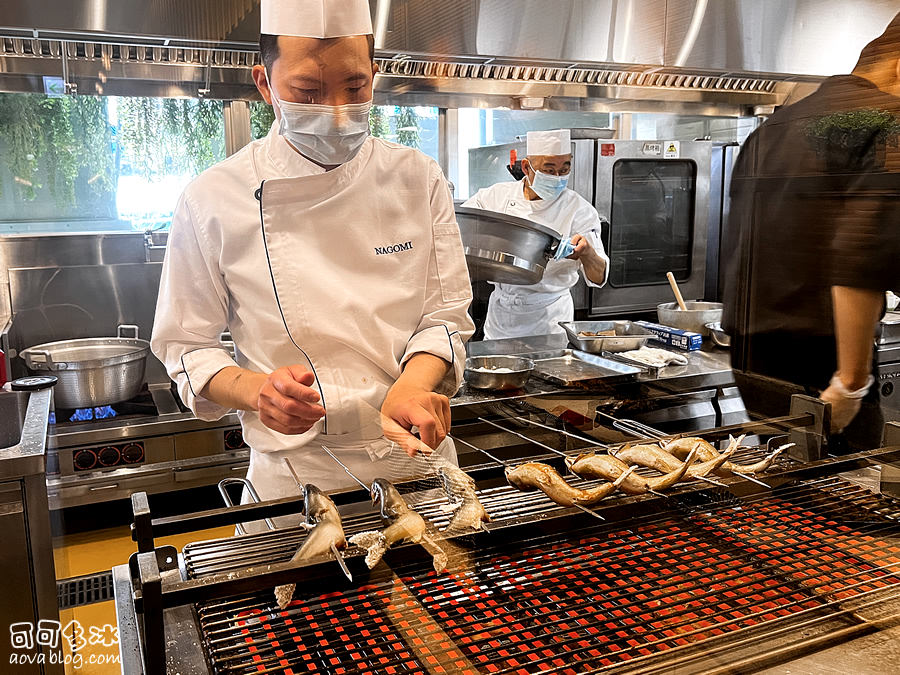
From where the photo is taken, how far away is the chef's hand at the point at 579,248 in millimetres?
3253

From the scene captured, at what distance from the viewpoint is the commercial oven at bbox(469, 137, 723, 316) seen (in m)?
3.37

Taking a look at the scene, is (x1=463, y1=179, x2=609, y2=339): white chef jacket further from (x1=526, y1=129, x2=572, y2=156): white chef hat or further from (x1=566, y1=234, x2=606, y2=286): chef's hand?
(x1=526, y1=129, x2=572, y2=156): white chef hat

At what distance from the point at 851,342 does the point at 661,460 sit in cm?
94

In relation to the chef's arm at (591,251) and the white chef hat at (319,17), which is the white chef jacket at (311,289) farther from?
the chef's arm at (591,251)

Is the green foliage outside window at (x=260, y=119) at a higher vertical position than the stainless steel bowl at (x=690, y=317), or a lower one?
higher

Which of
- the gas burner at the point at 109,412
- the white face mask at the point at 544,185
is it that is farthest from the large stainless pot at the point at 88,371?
the white face mask at the point at 544,185

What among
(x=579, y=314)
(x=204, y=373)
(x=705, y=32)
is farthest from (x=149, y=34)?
(x=705, y=32)

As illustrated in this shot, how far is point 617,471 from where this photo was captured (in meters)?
1.29

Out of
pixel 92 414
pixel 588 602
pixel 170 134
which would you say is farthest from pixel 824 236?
pixel 92 414

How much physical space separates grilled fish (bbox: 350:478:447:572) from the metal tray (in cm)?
161

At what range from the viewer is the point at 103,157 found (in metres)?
2.91

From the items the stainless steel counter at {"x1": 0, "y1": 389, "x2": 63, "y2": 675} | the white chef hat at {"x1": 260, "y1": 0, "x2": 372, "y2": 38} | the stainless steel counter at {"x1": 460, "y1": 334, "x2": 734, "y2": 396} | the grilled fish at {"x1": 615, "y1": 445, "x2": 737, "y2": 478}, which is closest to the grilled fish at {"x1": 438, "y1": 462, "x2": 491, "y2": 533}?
the grilled fish at {"x1": 615, "y1": 445, "x2": 737, "y2": 478}

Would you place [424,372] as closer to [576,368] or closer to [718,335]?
[576,368]

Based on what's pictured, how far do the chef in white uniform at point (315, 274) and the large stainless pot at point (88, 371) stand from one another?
1.26 meters
